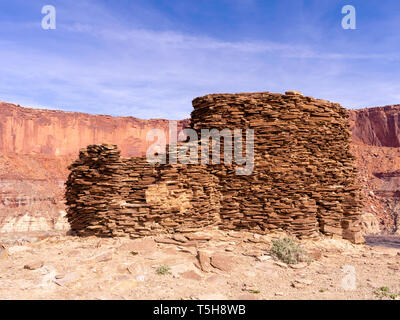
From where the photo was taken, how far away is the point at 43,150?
245 ft

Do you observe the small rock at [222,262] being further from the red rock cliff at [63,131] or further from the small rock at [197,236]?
the red rock cliff at [63,131]

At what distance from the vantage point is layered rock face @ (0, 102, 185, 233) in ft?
144

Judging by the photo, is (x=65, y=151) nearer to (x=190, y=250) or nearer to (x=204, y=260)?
(x=190, y=250)

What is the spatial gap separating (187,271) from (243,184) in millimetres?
3702

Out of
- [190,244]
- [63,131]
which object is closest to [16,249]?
[190,244]

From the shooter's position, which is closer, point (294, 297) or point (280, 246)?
point (294, 297)

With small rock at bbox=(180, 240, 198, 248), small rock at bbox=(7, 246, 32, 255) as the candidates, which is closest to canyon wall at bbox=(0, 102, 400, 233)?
small rock at bbox=(7, 246, 32, 255)

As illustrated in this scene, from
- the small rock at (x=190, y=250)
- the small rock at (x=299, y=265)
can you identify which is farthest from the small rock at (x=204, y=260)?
the small rock at (x=299, y=265)

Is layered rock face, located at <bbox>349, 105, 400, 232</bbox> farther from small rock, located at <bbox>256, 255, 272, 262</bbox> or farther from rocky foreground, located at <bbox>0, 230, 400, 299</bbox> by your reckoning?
small rock, located at <bbox>256, 255, 272, 262</bbox>

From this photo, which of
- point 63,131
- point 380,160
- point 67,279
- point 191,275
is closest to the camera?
point 67,279

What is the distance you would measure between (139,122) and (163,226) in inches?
3115

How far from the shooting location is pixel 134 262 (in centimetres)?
643
